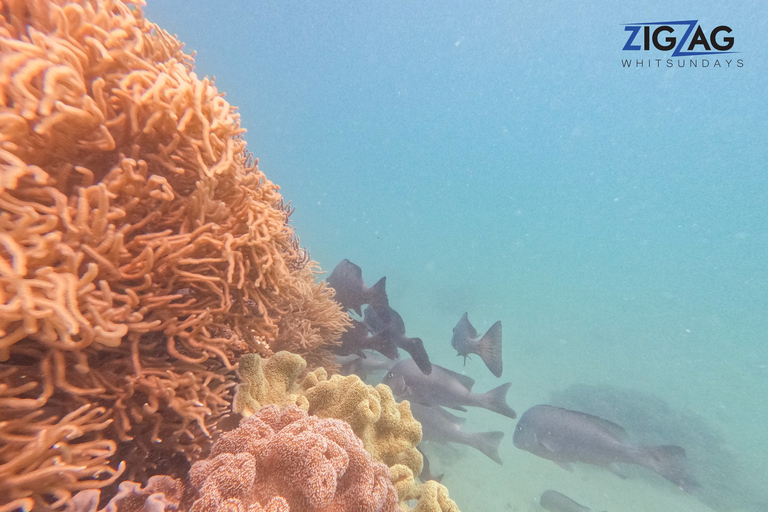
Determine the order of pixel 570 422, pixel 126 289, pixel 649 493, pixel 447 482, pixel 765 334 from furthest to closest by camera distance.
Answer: pixel 765 334 → pixel 649 493 → pixel 447 482 → pixel 570 422 → pixel 126 289

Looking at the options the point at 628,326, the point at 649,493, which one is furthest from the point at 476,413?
the point at 628,326

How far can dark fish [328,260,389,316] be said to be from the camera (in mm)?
5027

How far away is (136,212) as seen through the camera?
1.65 m

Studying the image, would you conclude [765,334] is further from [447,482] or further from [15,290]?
[15,290]

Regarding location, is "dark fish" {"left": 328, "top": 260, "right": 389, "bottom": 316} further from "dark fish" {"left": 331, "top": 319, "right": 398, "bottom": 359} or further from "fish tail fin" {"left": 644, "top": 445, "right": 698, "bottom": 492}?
"fish tail fin" {"left": 644, "top": 445, "right": 698, "bottom": 492}

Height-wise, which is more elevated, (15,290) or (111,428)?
(15,290)

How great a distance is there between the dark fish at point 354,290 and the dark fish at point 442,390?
2.22m

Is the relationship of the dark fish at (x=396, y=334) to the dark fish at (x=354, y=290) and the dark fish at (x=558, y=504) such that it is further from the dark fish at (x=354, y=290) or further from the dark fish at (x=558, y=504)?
the dark fish at (x=558, y=504)

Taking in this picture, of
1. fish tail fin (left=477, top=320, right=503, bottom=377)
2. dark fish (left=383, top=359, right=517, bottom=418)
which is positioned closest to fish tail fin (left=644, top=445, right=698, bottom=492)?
dark fish (left=383, top=359, right=517, bottom=418)

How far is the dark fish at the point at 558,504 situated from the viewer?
29.7 feet

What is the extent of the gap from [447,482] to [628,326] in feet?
143

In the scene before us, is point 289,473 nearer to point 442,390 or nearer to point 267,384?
point 267,384

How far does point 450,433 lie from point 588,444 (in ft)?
11.6

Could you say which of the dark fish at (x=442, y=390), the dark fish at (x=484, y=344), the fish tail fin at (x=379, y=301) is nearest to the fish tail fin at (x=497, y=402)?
the dark fish at (x=442, y=390)
